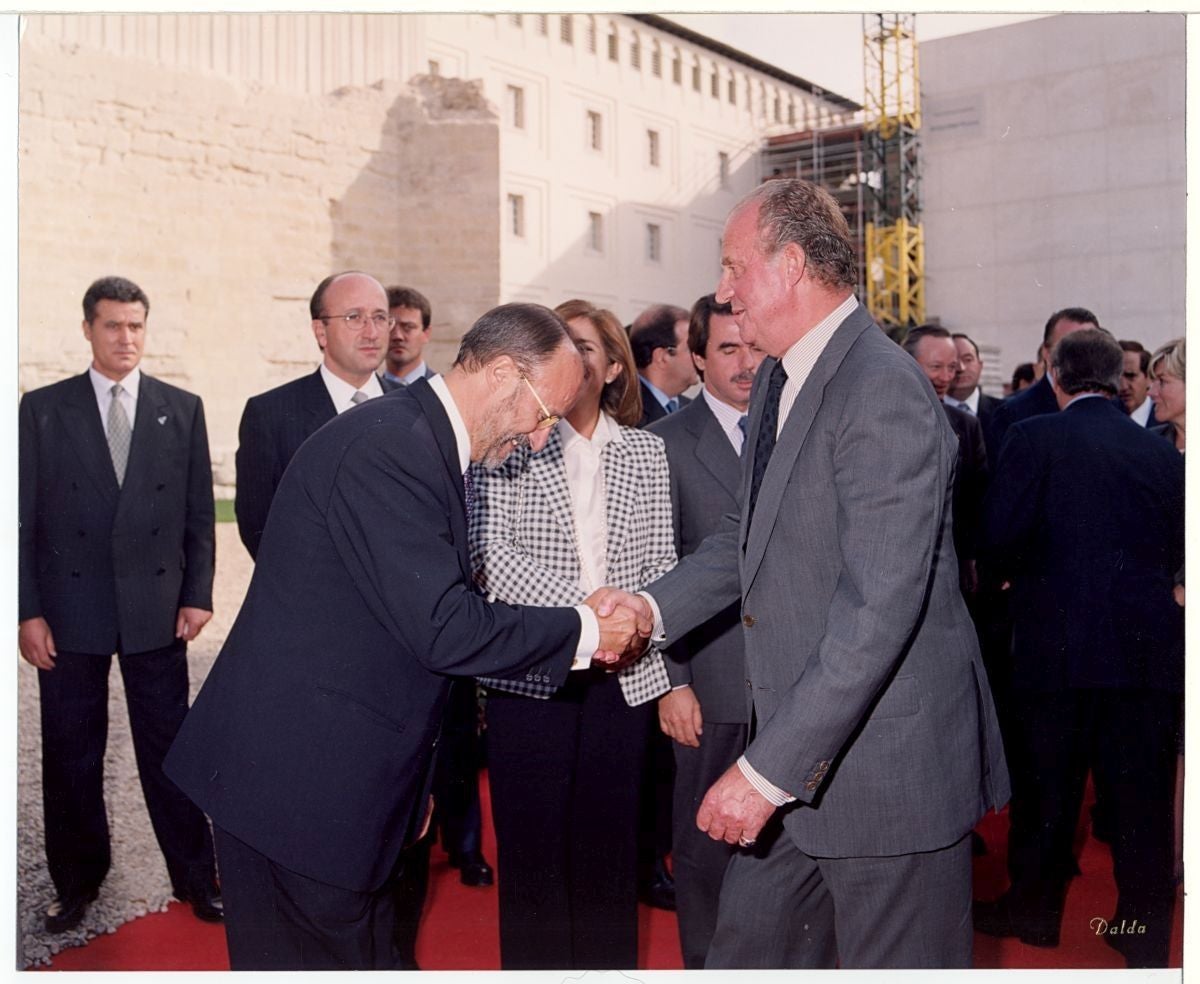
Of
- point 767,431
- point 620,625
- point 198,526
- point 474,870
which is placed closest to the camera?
point 767,431

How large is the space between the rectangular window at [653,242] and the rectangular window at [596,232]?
108 cm

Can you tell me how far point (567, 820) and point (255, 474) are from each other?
1762 mm

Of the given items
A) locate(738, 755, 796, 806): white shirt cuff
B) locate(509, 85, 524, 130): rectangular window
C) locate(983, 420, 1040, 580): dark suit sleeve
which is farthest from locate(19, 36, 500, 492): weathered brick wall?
locate(738, 755, 796, 806): white shirt cuff

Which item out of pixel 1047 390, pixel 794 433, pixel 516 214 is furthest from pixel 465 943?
pixel 516 214

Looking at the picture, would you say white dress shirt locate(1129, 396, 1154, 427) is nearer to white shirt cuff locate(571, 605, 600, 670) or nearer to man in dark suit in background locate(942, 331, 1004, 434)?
man in dark suit in background locate(942, 331, 1004, 434)

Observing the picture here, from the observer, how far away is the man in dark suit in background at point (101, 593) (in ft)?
13.6

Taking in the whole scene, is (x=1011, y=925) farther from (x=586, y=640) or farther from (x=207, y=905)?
(x=207, y=905)

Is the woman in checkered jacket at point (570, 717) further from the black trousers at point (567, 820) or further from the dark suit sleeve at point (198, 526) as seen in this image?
the dark suit sleeve at point (198, 526)

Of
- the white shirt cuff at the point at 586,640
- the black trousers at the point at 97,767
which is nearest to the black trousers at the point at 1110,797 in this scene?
the white shirt cuff at the point at 586,640

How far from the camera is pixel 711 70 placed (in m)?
23.7

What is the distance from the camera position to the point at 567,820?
3227 millimetres

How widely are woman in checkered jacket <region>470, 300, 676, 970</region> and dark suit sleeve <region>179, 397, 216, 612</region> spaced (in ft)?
5.29

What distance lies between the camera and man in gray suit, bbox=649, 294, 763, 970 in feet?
11.6

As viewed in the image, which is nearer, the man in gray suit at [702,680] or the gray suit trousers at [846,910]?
the gray suit trousers at [846,910]
